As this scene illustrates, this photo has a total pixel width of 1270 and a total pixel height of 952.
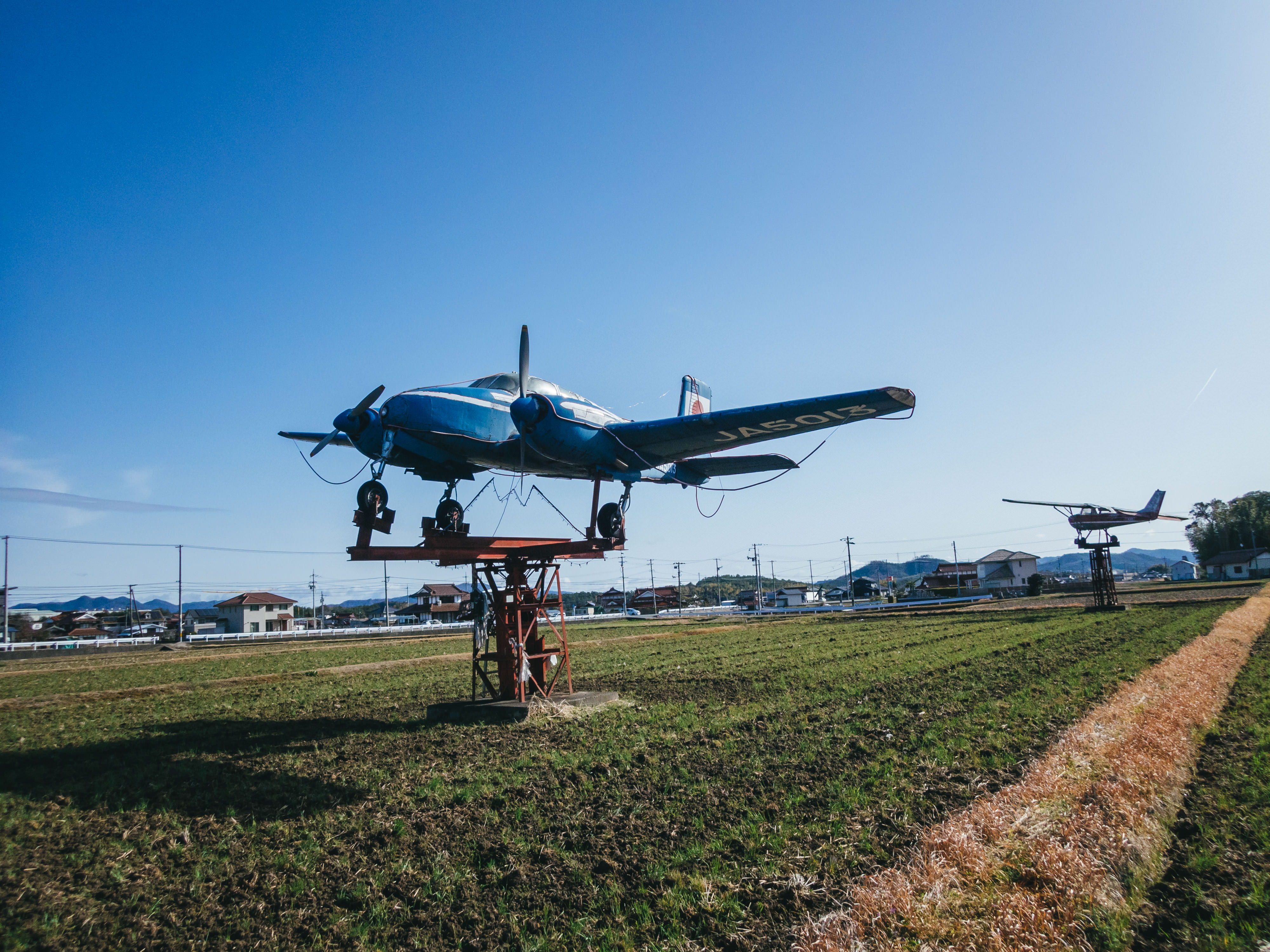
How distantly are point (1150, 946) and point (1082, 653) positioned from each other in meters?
22.0

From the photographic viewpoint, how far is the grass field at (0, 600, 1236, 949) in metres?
6.71

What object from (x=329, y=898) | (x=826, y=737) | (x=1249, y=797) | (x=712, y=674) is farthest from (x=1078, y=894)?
(x=712, y=674)

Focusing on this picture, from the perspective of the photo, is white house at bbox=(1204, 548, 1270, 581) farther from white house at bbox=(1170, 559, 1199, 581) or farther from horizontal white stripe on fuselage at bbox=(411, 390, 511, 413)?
horizontal white stripe on fuselage at bbox=(411, 390, 511, 413)

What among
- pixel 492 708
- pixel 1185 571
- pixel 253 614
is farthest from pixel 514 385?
pixel 1185 571

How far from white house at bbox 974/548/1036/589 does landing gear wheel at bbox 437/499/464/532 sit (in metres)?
124

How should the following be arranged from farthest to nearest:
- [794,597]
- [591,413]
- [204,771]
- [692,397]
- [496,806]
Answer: [794,597] < [692,397] < [591,413] < [204,771] < [496,806]

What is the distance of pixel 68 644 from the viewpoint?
229 feet

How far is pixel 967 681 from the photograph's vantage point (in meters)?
20.0

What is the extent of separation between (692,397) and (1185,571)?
181826 mm

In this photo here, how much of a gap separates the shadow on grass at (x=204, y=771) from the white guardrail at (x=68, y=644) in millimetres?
66345

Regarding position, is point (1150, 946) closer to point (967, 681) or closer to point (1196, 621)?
point (967, 681)

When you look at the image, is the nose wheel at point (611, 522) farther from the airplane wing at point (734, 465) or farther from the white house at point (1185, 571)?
the white house at point (1185, 571)

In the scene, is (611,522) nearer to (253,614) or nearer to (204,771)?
A: (204,771)

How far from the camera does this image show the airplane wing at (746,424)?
42.3 feet
